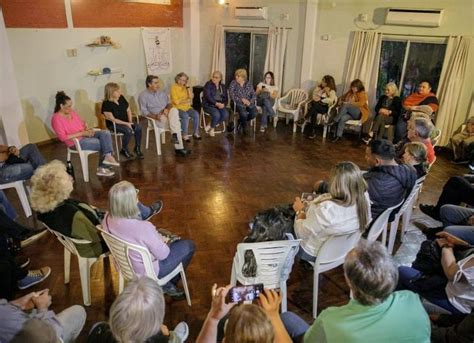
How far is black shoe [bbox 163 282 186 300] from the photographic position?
253 centimetres

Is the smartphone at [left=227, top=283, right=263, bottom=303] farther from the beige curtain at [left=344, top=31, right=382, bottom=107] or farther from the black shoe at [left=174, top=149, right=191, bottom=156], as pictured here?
the beige curtain at [left=344, top=31, right=382, bottom=107]

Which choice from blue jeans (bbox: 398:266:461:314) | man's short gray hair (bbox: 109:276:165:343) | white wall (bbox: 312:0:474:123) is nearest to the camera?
man's short gray hair (bbox: 109:276:165:343)

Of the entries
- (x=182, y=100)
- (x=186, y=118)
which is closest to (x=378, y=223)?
(x=186, y=118)

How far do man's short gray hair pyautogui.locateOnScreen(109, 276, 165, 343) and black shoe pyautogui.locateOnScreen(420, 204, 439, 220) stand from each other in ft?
11.0

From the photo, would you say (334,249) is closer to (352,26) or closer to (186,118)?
(186,118)

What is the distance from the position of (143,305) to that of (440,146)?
604 centimetres

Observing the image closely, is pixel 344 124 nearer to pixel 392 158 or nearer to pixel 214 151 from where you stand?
pixel 214 151

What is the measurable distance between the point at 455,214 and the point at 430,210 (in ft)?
2.36

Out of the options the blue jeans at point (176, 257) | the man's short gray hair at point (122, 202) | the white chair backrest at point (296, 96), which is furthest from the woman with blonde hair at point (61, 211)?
the white chair backrest at point (296, 96)

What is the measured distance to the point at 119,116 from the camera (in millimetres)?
5051

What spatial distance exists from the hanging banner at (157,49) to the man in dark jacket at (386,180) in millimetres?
5532

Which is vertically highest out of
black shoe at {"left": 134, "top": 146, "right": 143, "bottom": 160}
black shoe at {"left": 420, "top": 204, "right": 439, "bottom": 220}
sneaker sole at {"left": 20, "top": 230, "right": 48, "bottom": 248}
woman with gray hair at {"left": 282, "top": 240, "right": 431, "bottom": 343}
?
woman with gray hair at {"left": 282, "top": 240, "right": 431, "bottom": 343}

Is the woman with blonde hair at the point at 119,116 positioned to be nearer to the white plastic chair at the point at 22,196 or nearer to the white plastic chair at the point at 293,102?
the white plastic chair at the point at 22,196

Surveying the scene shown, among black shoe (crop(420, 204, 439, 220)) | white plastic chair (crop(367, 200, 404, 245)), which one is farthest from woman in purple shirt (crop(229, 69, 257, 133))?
white plastic chair (crop(367, 200, 404, 245))
